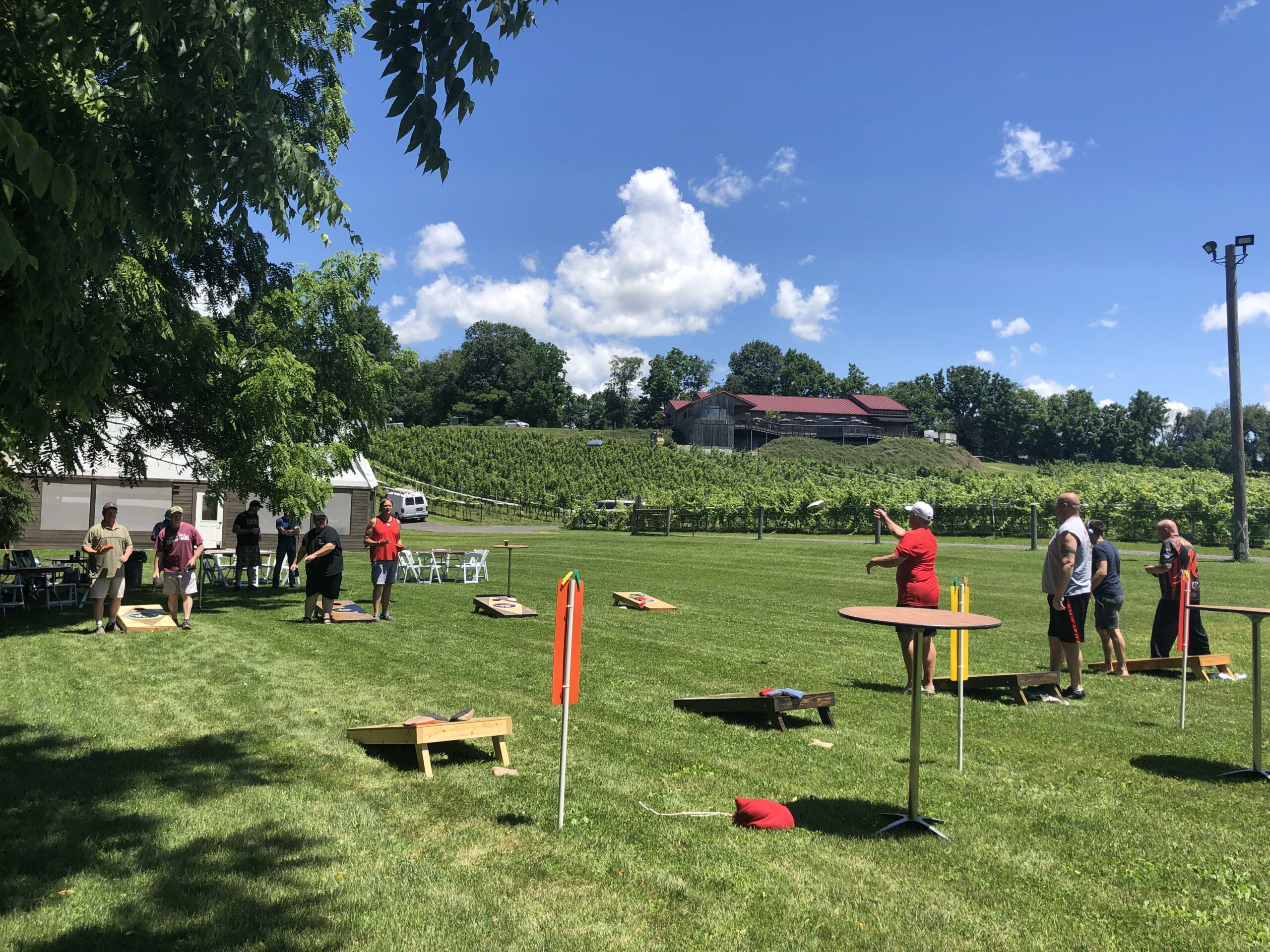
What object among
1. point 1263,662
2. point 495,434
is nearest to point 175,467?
point 1263,662

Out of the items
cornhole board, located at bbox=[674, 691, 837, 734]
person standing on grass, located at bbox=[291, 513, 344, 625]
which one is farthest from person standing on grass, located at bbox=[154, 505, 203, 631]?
cornhole board, located at bbox=[674, 691, 837, 734]

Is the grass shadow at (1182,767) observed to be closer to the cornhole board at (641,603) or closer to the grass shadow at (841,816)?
the grass shadow at (841,816)

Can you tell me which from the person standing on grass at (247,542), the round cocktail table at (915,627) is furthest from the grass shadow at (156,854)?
the person standing on grass at (247,542)

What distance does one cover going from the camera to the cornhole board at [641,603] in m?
15.4

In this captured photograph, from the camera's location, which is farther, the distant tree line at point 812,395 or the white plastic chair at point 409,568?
the distant tree line at point 812,395

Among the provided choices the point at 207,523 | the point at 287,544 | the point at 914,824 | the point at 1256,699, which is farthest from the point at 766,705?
the point at 207,523

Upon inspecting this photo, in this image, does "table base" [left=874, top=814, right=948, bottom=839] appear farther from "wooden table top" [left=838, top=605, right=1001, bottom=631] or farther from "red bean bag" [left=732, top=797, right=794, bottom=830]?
"wooden table top" [left=838, top=605, right=1001, bottom=631]

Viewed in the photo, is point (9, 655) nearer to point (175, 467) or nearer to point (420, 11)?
point (420, 11)

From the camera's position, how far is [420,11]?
4.04m

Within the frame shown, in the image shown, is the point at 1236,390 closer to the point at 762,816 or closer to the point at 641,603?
the point at 641,603

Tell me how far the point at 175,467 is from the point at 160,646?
18.3 m

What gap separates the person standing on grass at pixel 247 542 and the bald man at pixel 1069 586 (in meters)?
Result: 14.1

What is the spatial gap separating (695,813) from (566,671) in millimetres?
1161

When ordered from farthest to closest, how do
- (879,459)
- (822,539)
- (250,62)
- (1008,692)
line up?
(879,459)
(822,539)
(1008,692)
(250,62)
